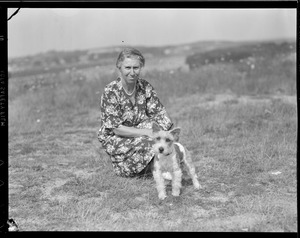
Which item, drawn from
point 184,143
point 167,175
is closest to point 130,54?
point 167,175

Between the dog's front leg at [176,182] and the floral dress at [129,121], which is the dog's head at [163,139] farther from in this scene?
the floral dress at [129,121]

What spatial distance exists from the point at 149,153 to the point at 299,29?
2283 millimetres

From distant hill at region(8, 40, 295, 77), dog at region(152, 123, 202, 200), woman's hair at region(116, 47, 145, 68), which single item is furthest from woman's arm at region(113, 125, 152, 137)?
distant hill at region(8, 40, 295, 77)

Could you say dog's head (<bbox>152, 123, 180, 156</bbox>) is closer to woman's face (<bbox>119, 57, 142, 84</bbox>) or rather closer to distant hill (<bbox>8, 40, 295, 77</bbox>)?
woman's face (<bbox>119, 57, 142, 84</bbox>)

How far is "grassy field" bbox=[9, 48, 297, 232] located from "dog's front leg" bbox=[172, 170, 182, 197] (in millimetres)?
92

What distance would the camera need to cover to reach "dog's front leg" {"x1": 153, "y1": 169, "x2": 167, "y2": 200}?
504cm

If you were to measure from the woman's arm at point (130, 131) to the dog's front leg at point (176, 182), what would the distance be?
0.66 meters

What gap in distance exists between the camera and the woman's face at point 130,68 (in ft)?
17.3

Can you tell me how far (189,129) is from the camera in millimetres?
7941

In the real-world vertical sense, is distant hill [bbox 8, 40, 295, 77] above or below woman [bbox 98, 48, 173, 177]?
above

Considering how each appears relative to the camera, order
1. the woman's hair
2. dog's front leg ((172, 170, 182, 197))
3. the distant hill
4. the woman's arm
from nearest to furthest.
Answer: dog's front leg ((172, 170, 182, 197)) → the woman's hair → the woman's arm → the distant hill

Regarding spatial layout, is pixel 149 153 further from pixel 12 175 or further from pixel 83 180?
pixel 12 175

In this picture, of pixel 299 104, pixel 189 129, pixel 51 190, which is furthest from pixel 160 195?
pixel 189 129

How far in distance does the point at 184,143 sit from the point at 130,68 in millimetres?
2395
